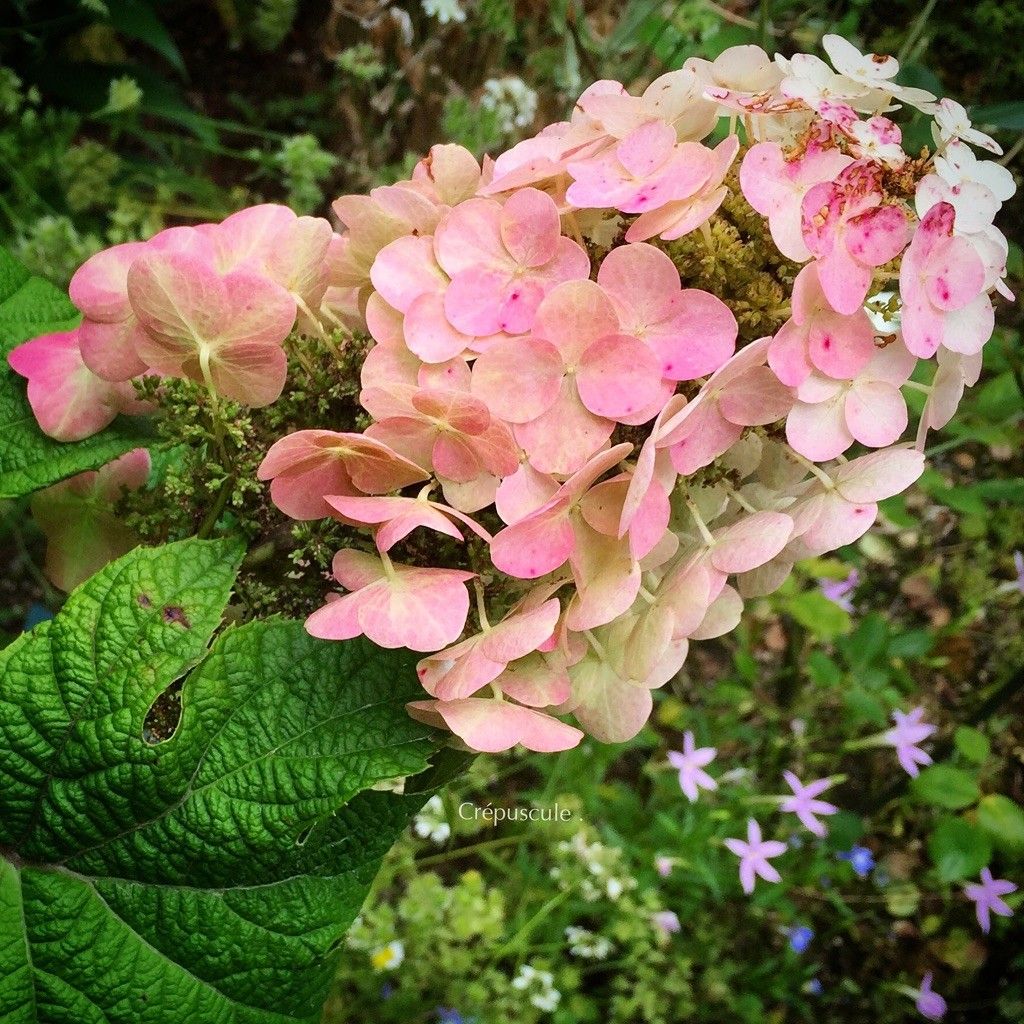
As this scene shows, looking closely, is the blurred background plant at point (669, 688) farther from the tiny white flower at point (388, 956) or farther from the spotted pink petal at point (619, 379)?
the spotted pink petal at point (619, 379)

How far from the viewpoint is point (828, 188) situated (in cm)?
46

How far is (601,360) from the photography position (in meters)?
0.48

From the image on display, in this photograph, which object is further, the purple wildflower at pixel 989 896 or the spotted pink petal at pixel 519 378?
the purple wildflower at pixel 989 896

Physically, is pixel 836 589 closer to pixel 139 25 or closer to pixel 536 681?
pixel 536 681

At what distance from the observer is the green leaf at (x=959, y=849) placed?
1.38m

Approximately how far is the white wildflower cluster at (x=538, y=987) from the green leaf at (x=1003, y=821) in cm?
65

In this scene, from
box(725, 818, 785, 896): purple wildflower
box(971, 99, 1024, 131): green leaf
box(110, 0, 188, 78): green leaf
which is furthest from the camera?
box(110, 0, 188, 78): green leaf

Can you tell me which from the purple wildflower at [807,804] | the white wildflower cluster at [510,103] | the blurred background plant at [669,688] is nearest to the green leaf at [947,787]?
the blurred background plant at [669,688]

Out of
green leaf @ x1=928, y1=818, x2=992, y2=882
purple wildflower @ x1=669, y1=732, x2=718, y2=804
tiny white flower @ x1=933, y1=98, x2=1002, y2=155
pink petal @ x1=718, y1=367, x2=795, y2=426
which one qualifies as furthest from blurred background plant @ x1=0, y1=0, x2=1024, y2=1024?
pink petal @ x1=718, y1=367, x2=795, y2=426

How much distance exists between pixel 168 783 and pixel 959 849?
1256mm

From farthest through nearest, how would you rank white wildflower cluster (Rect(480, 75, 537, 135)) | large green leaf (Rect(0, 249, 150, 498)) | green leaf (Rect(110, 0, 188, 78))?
white wildflower cluster (Rect(480, 75, 537, 135)) → green leaf (Rect(110, 0, 188, 78)) → large green leaf (Rect(0, 249, 150, 498))

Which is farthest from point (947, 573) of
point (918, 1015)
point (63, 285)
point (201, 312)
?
point (201, 312)

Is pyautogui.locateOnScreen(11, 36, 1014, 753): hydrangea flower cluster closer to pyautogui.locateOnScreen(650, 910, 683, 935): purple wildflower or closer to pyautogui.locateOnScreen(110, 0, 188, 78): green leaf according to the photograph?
pyautogui.locateOnScreen(650, 910, 683, 935): purple wildflower

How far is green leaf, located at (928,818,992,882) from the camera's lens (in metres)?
1.38
